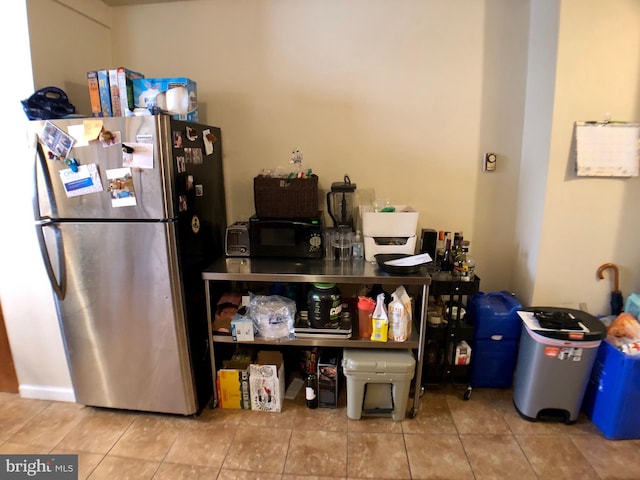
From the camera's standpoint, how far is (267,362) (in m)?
2.12

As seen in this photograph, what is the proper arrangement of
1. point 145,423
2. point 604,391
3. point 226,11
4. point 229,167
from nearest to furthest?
1. point 604,391
2. point 145,423
3. point 226,11
4. point 229,167

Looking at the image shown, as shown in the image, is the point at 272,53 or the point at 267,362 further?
the point at 272,53

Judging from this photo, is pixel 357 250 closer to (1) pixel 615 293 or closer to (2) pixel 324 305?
(2) pixel 324 305

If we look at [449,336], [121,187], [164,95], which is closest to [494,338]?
[449,336]

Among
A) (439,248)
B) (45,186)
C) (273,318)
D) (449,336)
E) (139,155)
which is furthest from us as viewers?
(439,248)

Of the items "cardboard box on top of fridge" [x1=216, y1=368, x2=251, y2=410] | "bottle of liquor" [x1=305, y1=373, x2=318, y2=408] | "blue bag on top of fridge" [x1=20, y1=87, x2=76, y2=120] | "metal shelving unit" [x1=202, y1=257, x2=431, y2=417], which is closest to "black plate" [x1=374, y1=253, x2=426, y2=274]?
"metal shelving unit" [x1=202, y1=257, x2=431, y2=417]

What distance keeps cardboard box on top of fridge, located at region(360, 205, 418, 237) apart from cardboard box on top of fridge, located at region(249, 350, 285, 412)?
2.99 feet

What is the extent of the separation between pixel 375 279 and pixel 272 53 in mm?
1565

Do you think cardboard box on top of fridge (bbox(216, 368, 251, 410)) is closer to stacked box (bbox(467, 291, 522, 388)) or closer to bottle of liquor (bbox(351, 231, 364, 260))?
bottle of liquor (bbox(351, 231, 364, 260))

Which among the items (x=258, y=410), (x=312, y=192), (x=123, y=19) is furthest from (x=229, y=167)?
(x=258, y=410)

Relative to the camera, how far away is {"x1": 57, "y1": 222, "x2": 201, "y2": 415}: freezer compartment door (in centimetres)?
179

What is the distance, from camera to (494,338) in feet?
7.12

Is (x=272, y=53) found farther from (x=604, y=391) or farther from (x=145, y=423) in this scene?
(x=604, y=391)

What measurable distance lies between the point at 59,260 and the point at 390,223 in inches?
67.3
